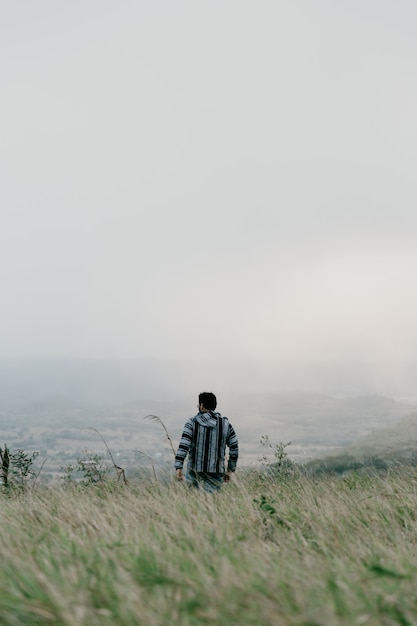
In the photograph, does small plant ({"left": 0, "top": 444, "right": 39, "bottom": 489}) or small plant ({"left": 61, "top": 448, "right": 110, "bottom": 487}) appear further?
small plant ({"left": 61, "top": 448, "right": 110, "bottom": 487})

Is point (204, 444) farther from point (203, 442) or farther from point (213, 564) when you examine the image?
point (213, 564)

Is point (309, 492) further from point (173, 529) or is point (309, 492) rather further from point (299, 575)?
point (299, 575)

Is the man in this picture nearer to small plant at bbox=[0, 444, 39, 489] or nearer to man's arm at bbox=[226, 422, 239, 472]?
man's arm at bbox=[226, 422, 239, 472]

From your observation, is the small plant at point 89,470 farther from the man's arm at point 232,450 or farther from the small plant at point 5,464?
the man's arm at point 232,450

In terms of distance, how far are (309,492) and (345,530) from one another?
161cm

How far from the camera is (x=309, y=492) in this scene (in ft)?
25.8

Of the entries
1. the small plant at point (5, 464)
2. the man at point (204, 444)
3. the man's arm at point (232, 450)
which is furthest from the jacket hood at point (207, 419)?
the small plant at point (5, 464)

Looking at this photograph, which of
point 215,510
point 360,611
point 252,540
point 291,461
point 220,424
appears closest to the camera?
point 360,611

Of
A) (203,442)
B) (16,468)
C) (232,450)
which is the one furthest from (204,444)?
(16,468)

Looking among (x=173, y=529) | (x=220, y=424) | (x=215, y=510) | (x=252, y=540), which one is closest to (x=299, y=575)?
(x=252, y=540)

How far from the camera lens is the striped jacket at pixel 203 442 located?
10.0m

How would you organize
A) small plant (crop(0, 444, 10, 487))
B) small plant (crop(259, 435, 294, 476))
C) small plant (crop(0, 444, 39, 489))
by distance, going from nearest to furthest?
small plant (crop(0, 444, 39, 489)), small plant (crop(0, 444, 10, 487)), small plant (crop(259, 435, 294, 476))

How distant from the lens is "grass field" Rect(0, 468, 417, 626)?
12.1 ft

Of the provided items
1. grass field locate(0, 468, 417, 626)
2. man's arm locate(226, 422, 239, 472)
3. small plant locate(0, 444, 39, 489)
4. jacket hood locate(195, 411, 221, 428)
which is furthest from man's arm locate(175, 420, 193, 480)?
grass field locate(0, 468, 417, 626)
